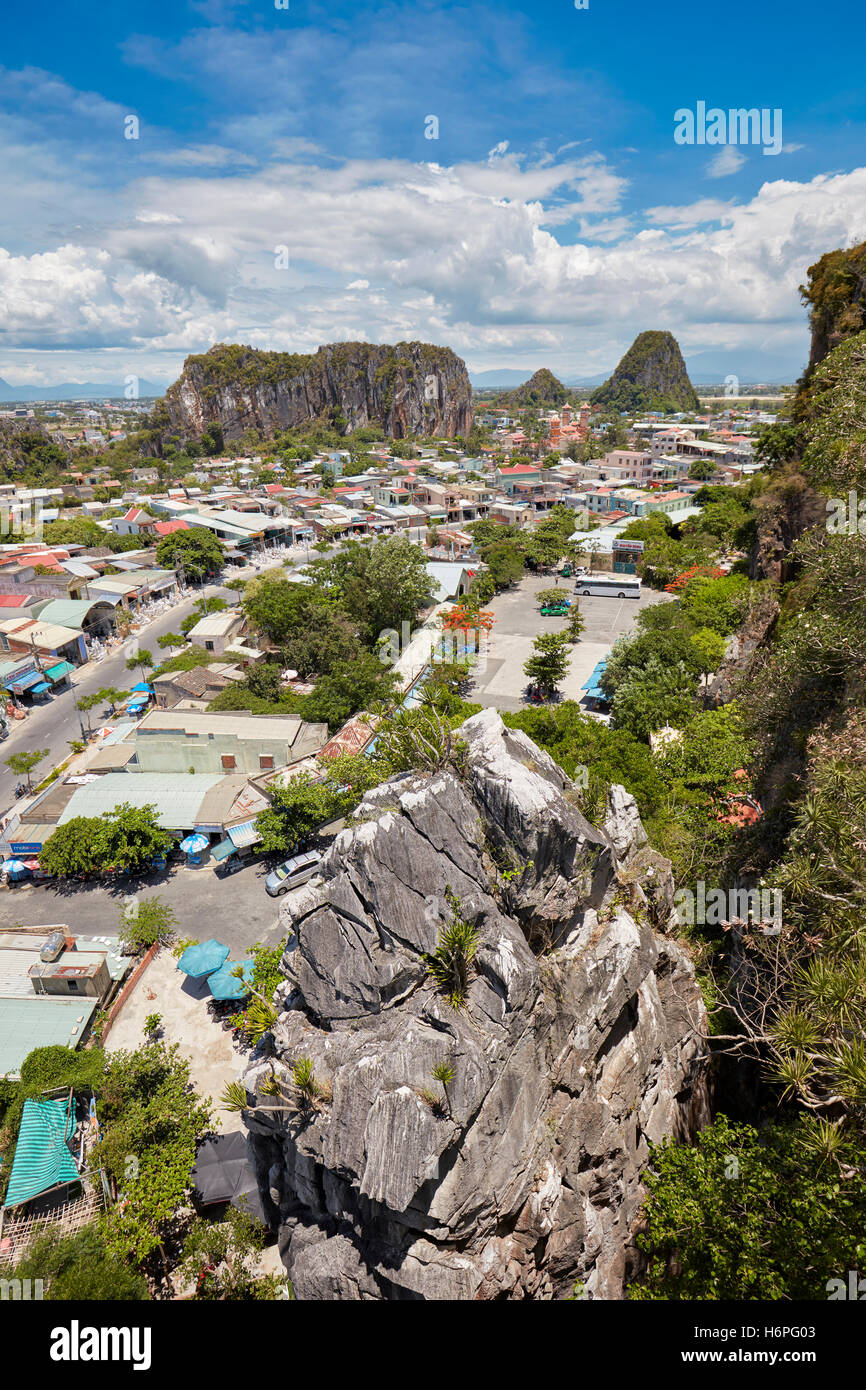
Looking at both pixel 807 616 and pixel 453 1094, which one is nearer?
pixel 453 1094

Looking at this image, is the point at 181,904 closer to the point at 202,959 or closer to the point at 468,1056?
the point at 202,959

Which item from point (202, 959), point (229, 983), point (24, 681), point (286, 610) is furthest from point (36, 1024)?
point (24, 681)

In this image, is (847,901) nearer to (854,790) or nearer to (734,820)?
(854,790)

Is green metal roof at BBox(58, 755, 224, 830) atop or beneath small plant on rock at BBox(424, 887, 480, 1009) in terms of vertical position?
beneath

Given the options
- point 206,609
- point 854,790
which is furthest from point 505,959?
point 206,609

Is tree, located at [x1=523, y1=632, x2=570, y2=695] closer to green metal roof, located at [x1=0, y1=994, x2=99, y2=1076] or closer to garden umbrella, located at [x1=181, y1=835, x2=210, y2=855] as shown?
garden umbrella, located at [x1=181, y1=835, x2=210, y2=855]

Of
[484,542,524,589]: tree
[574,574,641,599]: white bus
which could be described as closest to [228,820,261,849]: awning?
[484,542,524,589]: tree
